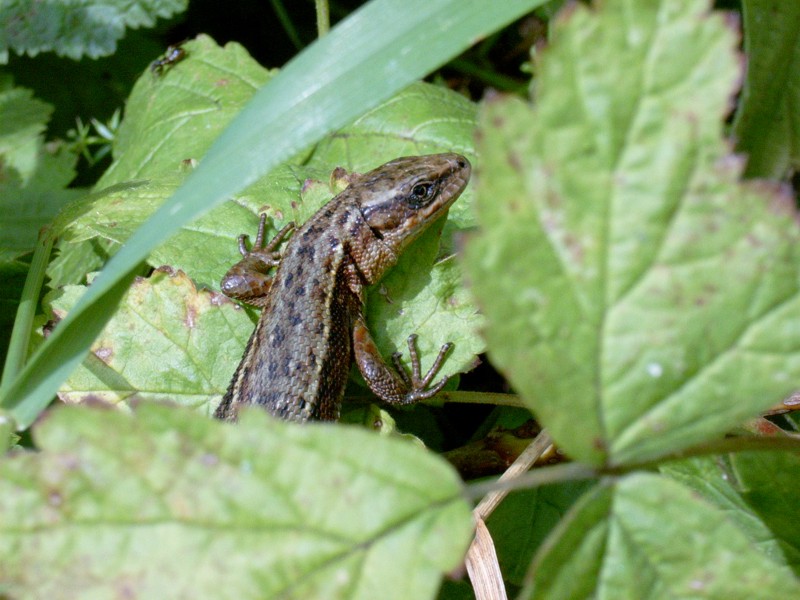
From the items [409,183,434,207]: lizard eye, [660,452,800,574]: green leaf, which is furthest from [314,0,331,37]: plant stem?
[660,452,800,574]: green leaf

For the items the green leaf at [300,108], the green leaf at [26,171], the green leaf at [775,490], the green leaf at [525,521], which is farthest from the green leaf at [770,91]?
the green leaf at [26,171]

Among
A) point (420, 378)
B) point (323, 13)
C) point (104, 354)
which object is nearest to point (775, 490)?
point (420, 378)

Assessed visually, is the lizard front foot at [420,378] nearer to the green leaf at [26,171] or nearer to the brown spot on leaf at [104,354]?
the brown spot on leaf at [104,354]

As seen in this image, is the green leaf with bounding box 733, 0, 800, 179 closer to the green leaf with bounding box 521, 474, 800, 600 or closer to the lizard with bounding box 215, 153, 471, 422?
the lizard with bounding box 215, 153, 471, 422

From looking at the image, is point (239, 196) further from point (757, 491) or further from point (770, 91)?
point (757, 491)

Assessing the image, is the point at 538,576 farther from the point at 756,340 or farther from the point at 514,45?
the point at 514,45

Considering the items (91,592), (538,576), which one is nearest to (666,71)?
(538,576)
